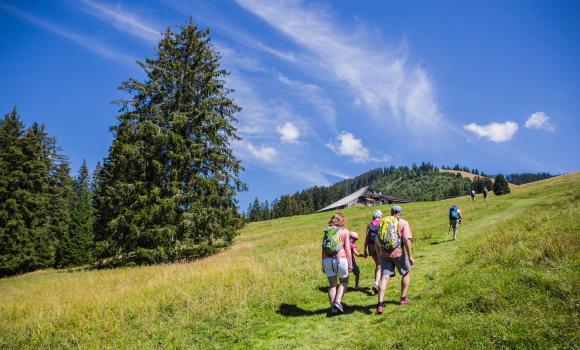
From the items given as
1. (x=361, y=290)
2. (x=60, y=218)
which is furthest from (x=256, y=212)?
(x=361, y=290)

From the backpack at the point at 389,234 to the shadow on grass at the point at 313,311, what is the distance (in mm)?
1682

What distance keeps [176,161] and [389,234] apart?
54.4 feet

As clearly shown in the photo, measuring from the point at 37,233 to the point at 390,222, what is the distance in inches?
1632

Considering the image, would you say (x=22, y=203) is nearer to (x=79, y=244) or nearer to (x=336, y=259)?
(x=79, y=244)

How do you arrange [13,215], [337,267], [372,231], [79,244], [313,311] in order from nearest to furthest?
[337,267] → [313,311] → [372,231] → [13,215] → [79,244]

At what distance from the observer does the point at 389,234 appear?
756cm

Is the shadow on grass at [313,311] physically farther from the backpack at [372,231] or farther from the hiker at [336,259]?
the backpack at [372,231]

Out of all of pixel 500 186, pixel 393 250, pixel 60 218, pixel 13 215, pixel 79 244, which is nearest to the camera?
pixel 393 250

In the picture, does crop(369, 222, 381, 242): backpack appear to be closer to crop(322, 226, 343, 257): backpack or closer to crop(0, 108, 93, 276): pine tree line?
crop(322, 226, 343, 257): backpack

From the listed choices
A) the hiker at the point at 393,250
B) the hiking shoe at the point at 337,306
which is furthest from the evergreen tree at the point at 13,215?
the hiker at the point at 393,250

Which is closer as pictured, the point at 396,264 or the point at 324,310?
the point at 396,264

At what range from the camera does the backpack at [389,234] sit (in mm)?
7496

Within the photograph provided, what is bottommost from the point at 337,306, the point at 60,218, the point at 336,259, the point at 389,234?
the point at 337,306

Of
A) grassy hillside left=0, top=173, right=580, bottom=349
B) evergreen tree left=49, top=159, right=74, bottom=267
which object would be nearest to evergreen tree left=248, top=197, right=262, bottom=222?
evergreen tree left=49, top=159, right=74, bottom=267
